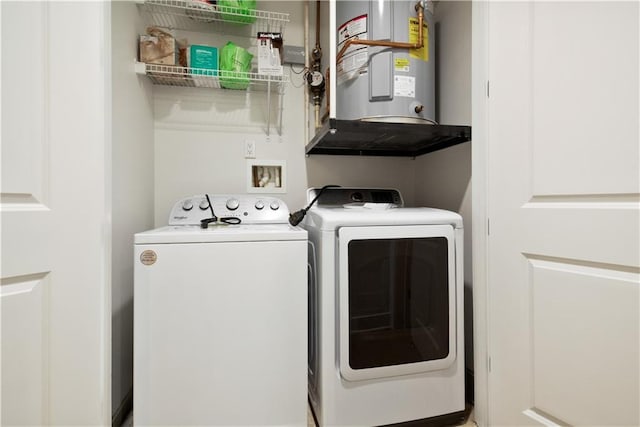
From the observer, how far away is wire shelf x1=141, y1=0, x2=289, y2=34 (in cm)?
152

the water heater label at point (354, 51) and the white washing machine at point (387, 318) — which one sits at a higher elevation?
the water heater label at point (354, 51)

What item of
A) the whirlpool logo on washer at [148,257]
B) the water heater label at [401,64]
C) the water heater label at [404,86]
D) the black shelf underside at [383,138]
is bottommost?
the whirlpool logo on washer at [148,257]

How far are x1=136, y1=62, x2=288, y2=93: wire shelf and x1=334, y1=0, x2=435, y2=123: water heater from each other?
1.57ft

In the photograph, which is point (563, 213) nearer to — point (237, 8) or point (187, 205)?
point (187, 205)

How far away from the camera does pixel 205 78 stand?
159 cm

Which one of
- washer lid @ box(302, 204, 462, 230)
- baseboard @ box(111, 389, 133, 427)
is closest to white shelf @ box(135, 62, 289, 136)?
washer lid @ box(302, 204, 462, 230)

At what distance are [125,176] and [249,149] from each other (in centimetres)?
74

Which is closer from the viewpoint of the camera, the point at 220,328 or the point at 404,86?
the point at 220,328

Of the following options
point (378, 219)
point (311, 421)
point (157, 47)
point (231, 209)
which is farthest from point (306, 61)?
point (311, 421)

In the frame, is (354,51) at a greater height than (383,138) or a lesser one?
greater

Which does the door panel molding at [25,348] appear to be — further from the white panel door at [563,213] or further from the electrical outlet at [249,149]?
the white panel door at [563,213]

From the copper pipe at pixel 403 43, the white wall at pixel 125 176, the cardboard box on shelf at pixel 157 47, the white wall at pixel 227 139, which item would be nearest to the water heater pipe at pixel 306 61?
the white wall at pixel 227 139

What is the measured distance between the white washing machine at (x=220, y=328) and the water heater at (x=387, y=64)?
779mm

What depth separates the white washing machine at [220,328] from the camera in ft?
3.43
